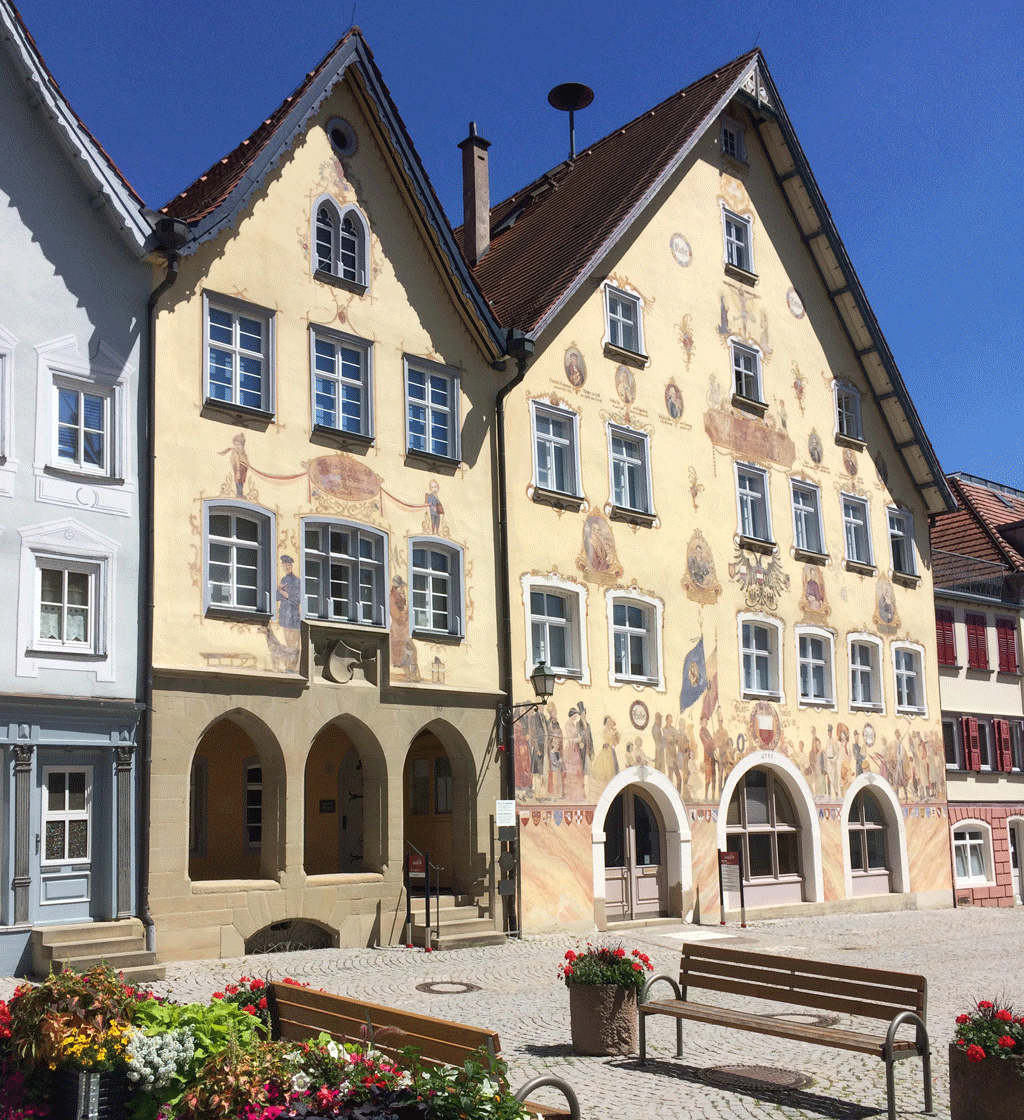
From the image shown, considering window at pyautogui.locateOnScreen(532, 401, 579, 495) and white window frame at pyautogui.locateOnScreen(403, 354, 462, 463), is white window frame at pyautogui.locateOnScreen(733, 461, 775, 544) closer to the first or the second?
window at pyautogui.locateOnScreen(532, 401, 579, 495)

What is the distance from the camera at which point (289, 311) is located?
20.0 m

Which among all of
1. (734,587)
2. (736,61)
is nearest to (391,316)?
(734,587)

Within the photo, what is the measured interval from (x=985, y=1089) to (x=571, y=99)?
1126 inches

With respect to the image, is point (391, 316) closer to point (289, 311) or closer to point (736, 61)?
point (289, 311)

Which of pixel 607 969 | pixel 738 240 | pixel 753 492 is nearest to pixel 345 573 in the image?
pixel 607 969

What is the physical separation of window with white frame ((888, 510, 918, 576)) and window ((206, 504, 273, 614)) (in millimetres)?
17221

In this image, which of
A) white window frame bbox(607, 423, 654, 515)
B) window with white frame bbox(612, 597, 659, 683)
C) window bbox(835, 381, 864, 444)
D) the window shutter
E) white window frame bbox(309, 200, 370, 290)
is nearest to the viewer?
white window frame bbox(309, 200, 370, 290)

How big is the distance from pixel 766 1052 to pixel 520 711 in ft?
34.1

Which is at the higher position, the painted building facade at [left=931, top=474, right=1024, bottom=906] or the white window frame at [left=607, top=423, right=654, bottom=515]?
the white window frame at [left=607, top=423, right=654, bottom=515]

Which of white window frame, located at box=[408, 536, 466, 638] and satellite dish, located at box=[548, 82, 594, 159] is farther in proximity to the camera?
satellite dish, located at box=[548, 82, 594, 159]

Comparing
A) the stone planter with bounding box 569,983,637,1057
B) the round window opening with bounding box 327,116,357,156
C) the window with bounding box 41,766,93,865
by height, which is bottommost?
the stone planter with bounding box 569,983,637,1057

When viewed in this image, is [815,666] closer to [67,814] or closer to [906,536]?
[906,536]

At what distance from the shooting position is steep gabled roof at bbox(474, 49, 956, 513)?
81.3ft

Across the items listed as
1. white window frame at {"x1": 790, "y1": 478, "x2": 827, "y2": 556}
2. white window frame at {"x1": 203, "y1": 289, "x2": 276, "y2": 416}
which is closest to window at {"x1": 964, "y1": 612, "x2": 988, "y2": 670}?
white window frame at {"x1": 790, "y1": 478, "x2": 827, "y2": 556}
